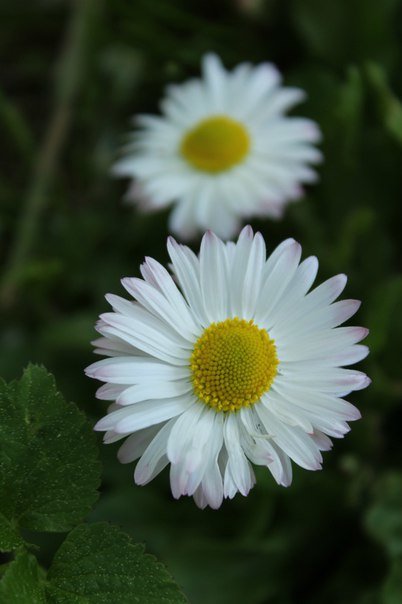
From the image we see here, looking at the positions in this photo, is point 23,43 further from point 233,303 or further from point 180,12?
point 233,303

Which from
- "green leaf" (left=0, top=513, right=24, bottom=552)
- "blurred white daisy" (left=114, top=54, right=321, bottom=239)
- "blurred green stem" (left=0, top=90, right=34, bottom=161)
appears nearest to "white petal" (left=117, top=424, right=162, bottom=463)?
"green leaf" (left=0, top=513, right=24, bottom=552)

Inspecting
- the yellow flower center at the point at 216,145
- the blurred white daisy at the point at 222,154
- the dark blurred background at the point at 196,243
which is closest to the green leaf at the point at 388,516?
the dark blurred background at the point at 196,243

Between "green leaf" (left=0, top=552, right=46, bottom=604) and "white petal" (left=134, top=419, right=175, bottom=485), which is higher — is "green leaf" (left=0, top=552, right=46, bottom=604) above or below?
below

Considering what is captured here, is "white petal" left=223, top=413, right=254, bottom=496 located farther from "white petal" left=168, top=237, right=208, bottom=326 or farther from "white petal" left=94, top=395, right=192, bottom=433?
"white petal" left=168, top=237, right=208, bottom=326

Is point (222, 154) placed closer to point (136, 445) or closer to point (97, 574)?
point (136, 445)

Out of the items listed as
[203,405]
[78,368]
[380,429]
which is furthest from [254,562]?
[203,405]

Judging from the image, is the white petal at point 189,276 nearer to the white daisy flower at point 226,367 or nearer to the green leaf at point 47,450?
the white daisy flower at point 226,367

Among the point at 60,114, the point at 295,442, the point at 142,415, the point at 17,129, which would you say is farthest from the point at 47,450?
the point at 60,114
